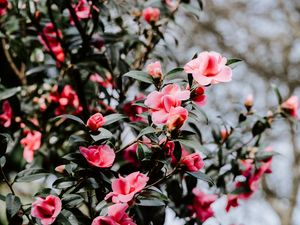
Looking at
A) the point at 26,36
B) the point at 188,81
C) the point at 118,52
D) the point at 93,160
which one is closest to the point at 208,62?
the point at 188,81

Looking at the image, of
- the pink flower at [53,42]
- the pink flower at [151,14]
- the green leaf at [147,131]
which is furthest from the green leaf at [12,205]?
the pink flower at [151,14]

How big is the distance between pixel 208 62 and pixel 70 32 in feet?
2.42

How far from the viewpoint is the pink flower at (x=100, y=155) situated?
88cm

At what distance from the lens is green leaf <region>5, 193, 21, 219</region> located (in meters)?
0.88

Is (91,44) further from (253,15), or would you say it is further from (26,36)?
(253,15)

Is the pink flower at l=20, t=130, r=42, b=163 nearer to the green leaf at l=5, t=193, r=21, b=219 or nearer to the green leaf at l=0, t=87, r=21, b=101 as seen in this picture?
the green leaf at l=0, t=87, r=21, b=101

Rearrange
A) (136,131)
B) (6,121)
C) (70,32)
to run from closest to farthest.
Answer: (136,131) → (6,121) → (70,32)

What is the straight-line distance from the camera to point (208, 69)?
0.87 metres

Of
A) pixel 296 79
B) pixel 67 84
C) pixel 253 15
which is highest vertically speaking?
pixel 67 84

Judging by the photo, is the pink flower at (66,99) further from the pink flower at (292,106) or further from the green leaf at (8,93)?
the pink flower at (292,106)

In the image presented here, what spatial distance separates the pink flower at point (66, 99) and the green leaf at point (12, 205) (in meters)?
0.58

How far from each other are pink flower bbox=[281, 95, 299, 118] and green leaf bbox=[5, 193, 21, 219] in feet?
2.93

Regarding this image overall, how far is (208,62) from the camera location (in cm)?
87

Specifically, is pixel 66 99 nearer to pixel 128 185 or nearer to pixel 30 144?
pixel 30 144
